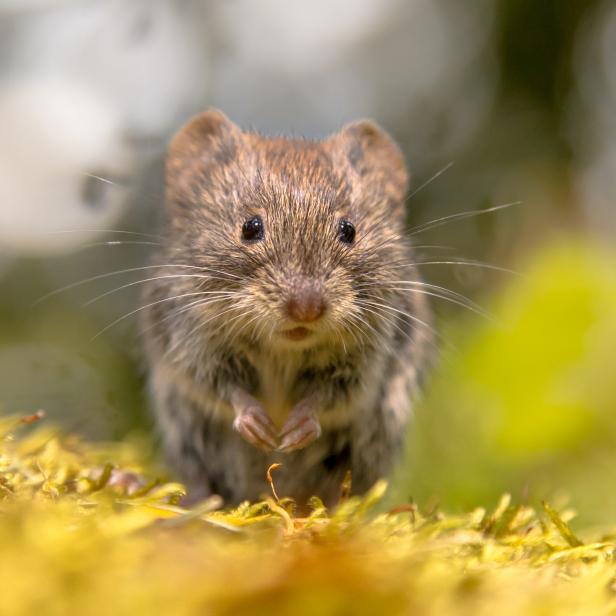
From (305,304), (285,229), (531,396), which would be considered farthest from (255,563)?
(531,396)

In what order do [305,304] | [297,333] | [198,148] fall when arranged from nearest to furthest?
[305,304], [297,333], [198,148]

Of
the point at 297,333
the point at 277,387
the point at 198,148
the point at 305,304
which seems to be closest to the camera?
the point at 305,304

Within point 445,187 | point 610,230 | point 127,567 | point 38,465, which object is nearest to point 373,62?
point 445,187

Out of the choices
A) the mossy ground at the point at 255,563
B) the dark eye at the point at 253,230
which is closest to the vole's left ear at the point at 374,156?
the dark eye at the point at 253,230

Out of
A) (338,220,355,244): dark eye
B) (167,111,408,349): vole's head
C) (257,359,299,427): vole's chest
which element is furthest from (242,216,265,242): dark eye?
(257,359,299,427): vole's chest

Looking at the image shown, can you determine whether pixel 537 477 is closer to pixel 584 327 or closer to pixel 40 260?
pixel 584 327

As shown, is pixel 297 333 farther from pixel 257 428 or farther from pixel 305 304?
pixel 257 428

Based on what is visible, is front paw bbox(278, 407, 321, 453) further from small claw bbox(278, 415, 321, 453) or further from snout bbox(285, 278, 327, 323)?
snout bbox(285, 278, 327, 323)
